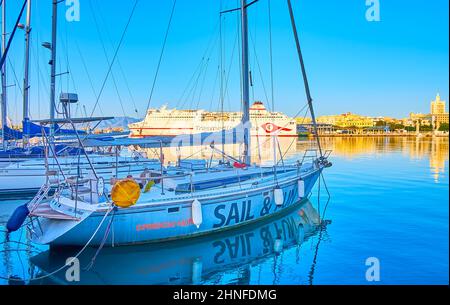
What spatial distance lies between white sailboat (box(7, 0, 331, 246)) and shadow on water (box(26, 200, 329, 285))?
0.30 metres

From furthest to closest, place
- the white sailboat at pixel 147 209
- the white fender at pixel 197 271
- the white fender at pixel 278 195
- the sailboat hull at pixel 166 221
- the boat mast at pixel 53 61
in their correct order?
the boat mast at pixel 53 61 < the white fender at pixel 278 195 < the sailboat hull at pixel 166 221 < the white sailboat at pixel 147 209 < the white fender at pixel 197 271

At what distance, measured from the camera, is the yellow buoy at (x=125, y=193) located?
849cm

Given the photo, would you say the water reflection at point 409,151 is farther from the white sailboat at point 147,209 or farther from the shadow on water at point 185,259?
the shadow on water at point 185,259

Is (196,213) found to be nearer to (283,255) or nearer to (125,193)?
(125,193)

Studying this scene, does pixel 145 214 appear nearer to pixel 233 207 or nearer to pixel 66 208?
pixel 66 208

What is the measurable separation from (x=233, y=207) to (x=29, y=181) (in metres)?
11.1

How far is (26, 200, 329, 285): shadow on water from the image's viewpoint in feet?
25.9

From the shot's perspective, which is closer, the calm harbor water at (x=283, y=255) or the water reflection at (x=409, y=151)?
the calm harbor water at (x=283, y=255)

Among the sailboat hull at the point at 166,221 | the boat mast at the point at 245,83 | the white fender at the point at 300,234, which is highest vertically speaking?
the boat mast at the point at 245,83

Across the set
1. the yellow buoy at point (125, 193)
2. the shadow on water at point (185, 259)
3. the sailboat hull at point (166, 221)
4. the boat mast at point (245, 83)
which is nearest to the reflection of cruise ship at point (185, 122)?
the boat mast at point (245, 83)

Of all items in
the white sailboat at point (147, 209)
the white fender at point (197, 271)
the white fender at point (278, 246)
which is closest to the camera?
the white fender at point (197, 271)
